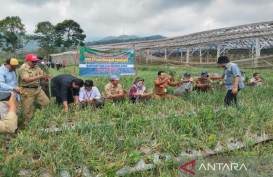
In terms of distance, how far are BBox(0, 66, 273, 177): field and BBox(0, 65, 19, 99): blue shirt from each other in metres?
0.84

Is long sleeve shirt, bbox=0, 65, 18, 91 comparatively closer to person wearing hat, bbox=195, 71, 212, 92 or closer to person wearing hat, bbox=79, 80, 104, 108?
person wearing hat, bbox=79, 80, 104, 108

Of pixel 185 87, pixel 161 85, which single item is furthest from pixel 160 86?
pixel 185 87

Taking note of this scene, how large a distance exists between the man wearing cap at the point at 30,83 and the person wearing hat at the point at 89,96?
0.88m

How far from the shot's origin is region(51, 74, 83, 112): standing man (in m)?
6.30

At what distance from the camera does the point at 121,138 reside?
14.6 ft

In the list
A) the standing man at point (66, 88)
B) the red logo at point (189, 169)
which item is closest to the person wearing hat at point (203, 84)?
the standing man at point (66, 88)

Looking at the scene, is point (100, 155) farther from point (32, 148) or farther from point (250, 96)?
point (250, 96)

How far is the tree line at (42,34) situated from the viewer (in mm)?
42812

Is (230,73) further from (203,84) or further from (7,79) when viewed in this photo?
(7,79)

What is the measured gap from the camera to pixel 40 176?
3492mm

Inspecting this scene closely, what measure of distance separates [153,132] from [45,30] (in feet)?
152

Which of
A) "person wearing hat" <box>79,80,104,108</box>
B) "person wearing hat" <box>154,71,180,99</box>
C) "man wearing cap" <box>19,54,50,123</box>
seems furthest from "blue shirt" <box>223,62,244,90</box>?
"man wearing cap" <box>19,54,50,123</box>

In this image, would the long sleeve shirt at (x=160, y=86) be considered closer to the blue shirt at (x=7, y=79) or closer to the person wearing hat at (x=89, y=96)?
the person wearing hat at (x=89, y=96)

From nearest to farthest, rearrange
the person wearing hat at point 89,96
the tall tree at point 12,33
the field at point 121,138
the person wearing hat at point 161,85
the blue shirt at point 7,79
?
the field at point 121,138, the blue shirt at point 7,79, the person wearing hat at point 89,96, the person wearing hat at point 161,85, the tall tree at point 12,33
